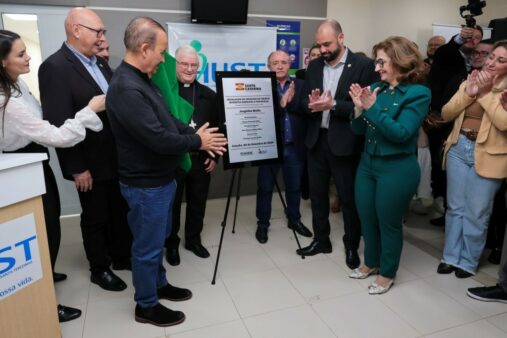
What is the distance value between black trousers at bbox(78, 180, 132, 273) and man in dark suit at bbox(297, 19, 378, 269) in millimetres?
1369

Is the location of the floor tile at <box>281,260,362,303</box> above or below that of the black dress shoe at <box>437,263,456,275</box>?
below

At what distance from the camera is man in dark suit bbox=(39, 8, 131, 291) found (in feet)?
6.95

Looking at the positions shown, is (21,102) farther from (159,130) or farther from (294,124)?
(294,124)

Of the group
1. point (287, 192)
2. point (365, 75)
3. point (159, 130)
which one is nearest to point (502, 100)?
A: point (365, 75)

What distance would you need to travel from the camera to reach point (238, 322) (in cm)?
212

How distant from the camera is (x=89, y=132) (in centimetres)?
224

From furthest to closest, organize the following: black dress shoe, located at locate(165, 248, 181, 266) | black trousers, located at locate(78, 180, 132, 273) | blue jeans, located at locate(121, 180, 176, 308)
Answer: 1. black dress shoe, located at locate(165, 248, 181, 266)
2. black trousers, located at locate(78, 180, 132, 273)
3. blue jeans, located at locate(121, 180, 176, 308)

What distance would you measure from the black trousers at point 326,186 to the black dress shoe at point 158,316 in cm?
131

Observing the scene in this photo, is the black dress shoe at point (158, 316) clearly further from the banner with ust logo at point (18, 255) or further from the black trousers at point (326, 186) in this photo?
the black trousers at point (326, 186)

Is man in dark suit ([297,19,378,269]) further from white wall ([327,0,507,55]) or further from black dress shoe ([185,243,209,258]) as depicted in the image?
white wall ([327,0,507,55])

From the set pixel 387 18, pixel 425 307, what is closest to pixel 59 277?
pixel 425 307

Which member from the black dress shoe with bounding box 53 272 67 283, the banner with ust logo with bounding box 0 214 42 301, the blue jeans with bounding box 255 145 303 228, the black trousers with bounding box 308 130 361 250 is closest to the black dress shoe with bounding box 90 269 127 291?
the black dress shoe with bounding box 53 272 67 283

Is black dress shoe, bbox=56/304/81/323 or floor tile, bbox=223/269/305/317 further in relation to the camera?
floor tile, bbox=223/269/305/317

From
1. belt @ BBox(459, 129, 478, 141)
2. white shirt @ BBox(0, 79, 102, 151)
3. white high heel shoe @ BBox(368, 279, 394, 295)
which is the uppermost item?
white shirt @ BBox(0, 79, 102, 151)
